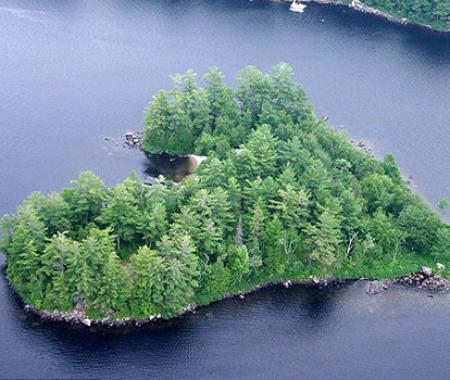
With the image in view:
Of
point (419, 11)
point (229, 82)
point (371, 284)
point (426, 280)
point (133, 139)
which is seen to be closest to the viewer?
point (371, 284)

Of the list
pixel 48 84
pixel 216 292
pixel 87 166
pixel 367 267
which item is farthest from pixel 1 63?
pixel 367 267

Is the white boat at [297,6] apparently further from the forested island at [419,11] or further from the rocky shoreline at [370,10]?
the forested island at [419,11]

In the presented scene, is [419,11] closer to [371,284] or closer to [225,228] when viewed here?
[371,284]

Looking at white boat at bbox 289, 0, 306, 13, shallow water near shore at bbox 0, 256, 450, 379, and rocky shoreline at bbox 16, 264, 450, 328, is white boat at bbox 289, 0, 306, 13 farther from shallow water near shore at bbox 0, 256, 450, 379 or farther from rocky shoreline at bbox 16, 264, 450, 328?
shallow water near shore at bbox 0, 256, 450, 379

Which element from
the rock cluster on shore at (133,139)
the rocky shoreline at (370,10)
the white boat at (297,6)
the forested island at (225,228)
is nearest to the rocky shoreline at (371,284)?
the forested island at (225,228)

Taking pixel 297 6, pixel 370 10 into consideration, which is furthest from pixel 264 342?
pixel 370 10

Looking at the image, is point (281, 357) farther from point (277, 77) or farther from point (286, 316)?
point (277, 77)
